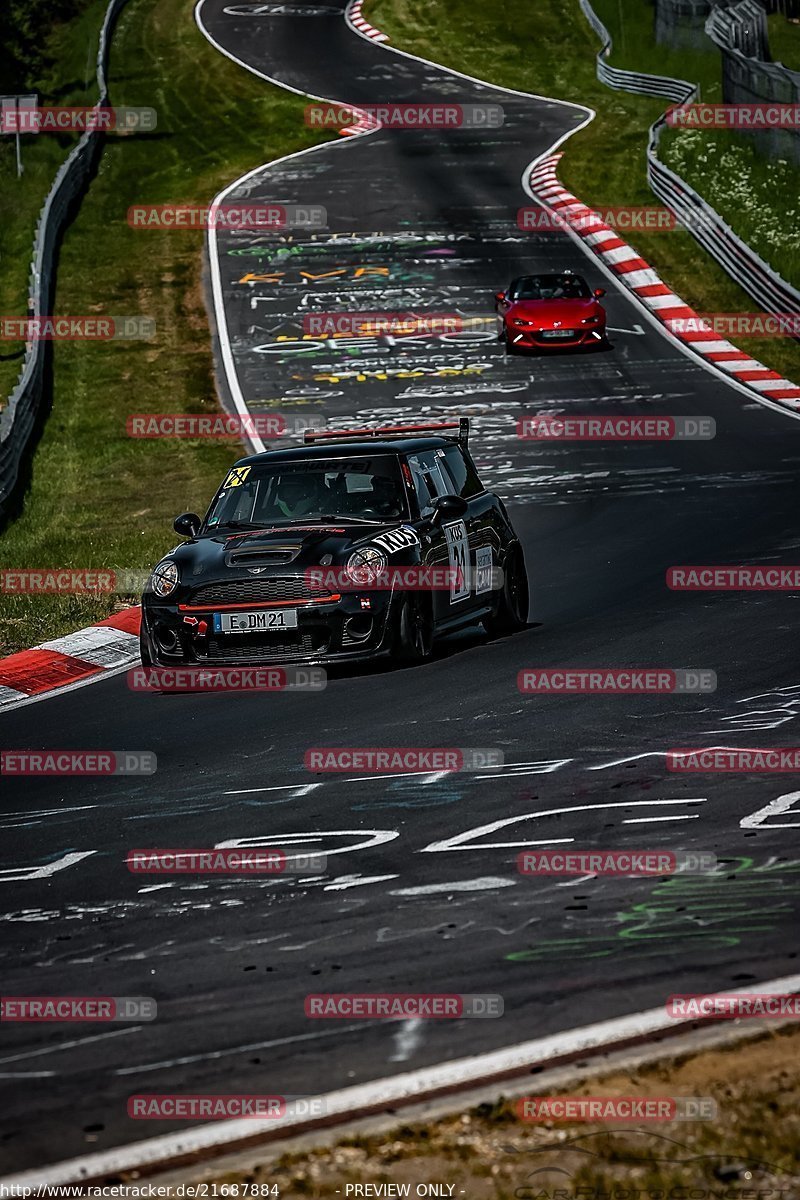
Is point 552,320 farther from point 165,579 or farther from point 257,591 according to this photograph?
point 257,591

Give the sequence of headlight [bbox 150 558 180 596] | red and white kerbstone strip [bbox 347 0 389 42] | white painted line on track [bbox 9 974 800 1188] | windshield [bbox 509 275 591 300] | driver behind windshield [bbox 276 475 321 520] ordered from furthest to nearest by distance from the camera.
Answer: red and white kerbstone strip [bbox 347 0 389 42]
windshield [bbox 509 275 591 300]
driver behind windshield [bbox 276 475 321 520]
headlight [bbox 150 558 180 596]
white painted line on track [bbox 9 974 800 1188]

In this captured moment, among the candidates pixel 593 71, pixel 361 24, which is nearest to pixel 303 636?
pixel 593 71

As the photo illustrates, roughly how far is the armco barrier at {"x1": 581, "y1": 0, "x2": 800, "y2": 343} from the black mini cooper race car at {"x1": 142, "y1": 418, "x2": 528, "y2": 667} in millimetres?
16743

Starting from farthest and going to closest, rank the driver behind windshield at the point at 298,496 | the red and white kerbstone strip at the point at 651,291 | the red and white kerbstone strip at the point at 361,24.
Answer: the red and white kerbstone strip at the point at 361,24 → the red and white kerbstone strip at the point at 651,291 → the driver behind windshield at the point at 298,496

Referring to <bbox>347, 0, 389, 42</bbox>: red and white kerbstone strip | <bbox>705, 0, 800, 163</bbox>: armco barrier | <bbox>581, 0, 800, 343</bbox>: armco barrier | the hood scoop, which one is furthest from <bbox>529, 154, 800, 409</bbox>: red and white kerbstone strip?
<bbox>347, 0, 389, 42</bbox>: red and white kerbstone strip

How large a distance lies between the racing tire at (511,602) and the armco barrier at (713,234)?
16.3 meters

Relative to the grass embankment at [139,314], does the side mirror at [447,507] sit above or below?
above

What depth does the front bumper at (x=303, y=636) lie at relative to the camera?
36.4 feet

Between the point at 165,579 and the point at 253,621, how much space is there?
767mm

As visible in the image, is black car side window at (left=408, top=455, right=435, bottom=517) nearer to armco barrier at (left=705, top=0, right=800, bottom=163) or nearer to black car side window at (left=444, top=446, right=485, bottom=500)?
black car side window at (left=444, top=446, right=485, bottom=500)

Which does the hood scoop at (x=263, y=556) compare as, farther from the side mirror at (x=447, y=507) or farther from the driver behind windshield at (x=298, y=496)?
the side mirror at (x=447, y=507)

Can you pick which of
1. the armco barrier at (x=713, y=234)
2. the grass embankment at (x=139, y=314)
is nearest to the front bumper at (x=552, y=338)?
the armco barrier at (x=713, y=234)

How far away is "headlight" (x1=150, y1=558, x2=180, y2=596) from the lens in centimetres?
1149

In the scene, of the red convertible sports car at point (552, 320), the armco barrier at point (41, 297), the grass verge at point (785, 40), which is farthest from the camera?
the grass verge at point (785, 40)
